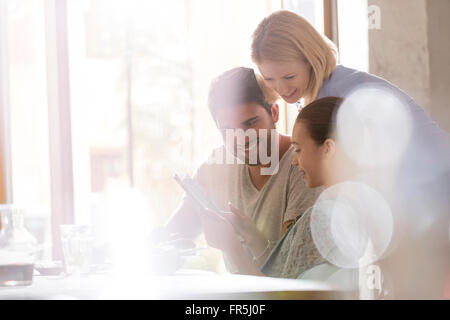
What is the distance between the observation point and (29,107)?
2.46 metres

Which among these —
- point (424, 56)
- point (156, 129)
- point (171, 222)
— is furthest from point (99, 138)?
point (424, 56)

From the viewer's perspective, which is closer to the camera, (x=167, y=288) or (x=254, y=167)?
(x=167, y=288)

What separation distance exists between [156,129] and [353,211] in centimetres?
178

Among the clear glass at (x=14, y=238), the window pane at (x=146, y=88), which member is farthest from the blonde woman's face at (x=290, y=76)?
the window pane at (x=146, y=88)

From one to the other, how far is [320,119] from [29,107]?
5.32 feet

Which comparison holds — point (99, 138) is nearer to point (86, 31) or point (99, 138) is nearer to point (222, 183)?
point (86, 31)

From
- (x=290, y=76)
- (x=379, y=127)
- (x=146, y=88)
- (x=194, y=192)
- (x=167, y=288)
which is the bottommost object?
(x=167, y=288)

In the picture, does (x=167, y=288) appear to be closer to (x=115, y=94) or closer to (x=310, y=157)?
Result: (x=310, y=157)

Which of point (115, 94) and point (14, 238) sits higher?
point (115, 94)

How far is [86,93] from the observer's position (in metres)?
2.39

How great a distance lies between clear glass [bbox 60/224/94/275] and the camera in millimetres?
1036

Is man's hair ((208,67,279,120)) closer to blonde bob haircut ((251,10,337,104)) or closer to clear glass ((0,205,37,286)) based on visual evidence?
blonde bob haircut ((251,10,337,104))

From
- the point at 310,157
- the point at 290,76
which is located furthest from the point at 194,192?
the point at 290,76

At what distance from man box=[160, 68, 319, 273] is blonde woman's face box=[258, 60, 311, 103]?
7 centimetres
